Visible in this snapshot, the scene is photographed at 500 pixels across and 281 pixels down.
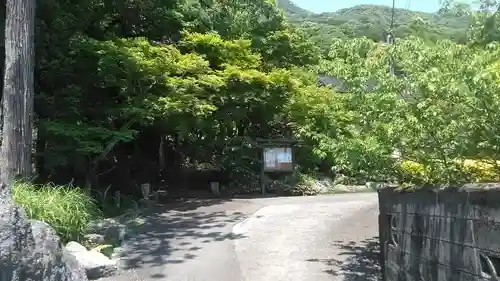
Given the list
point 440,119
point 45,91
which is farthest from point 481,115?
point 45,91

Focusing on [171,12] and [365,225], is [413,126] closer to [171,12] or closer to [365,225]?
[365,225]

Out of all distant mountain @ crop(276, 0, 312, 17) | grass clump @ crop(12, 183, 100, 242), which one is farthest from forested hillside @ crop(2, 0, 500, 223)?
distant mountain @ crop(276, 0, 312, 17)

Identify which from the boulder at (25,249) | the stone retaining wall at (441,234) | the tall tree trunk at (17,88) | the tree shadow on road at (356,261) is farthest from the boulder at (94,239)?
the stone retaining wall at (441,234)

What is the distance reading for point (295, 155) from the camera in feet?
63.0

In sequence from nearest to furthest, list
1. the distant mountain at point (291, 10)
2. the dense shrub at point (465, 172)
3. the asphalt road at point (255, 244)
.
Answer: the dense shrub at point (465, 172)
the asphalt road at point (255, 244)
the distant mountain at point (291, 10)

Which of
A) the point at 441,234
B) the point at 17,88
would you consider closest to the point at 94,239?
the point at 17,88

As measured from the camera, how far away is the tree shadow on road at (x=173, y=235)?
28.7ft

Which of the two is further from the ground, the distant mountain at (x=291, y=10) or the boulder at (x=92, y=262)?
the distant mountain at (x=291, y=10)

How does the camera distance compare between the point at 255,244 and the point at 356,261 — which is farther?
the point at 255,244

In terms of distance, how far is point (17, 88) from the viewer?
10.3 metres

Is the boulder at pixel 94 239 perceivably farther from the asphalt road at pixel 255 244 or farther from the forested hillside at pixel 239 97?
the forested hillside at pixel 239 97

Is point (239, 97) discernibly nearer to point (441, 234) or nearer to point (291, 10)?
point (441, 234)

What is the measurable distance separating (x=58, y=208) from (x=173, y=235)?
9.06ft

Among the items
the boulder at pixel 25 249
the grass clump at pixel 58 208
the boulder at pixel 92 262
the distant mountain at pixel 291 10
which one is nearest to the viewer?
the boulder at pixel 25 249
